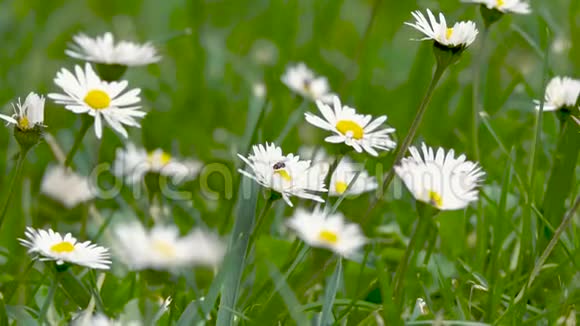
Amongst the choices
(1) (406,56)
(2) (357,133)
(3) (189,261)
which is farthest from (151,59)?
(1) (406,56)

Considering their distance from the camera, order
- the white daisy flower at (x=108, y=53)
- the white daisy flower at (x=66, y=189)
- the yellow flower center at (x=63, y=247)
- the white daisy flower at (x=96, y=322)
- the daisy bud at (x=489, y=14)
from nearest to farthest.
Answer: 1. the white daisy flower at (x=96, y=322)
2. the yellow flower center at (x=63, y=247)
3. the daisy bud at (x=489, y=14)
4. the white daisy flower at (x=108, y=53)
5. the white daisy flower at (x=66, y=189)

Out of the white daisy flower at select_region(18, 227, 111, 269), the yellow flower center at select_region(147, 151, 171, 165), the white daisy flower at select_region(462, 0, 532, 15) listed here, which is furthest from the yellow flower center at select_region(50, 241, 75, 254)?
the white daisy flower at select_region(462, 0, 532, 15)

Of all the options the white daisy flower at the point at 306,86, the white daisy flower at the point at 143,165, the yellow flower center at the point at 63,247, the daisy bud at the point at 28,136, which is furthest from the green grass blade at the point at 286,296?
the white daisy flower at the point at 306,86

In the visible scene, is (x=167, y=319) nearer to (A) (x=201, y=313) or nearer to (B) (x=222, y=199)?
(A) (x=201, y=313)

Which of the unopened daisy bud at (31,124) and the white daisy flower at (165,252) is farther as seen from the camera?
the unopened daisy bud at (31,124)

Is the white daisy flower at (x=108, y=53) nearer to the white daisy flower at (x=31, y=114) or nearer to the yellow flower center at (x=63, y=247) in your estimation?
the white daisy flower at (x=31, y=114)

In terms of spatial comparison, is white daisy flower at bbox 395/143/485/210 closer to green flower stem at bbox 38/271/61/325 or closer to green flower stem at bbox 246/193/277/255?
green flower stem at bbox 246/193/277/255

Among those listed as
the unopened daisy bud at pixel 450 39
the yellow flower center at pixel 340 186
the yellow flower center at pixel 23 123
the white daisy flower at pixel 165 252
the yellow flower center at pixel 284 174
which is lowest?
the white daisy flower at pixel 165 252
